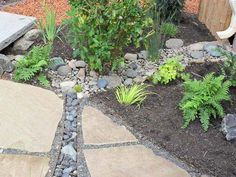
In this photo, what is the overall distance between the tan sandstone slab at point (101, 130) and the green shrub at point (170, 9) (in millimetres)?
1673

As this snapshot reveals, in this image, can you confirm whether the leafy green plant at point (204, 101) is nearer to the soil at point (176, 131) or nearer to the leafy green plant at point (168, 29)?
the soil at point (176, 131)

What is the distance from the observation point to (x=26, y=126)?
119 inches

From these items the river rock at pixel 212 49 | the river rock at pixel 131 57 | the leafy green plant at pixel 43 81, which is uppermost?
the river rock at pixel 212 49

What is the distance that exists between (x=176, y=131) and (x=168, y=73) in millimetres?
683

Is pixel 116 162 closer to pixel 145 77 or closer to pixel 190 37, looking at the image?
pixel 145 77

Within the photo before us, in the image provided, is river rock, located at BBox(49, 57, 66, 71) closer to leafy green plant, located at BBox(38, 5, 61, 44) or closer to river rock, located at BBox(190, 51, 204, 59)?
leafy green plant, located at BBox(38, 5, 61, 44)

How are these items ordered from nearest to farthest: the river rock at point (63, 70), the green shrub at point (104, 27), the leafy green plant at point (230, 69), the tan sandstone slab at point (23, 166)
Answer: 1. the tan sandstone slab at point (23, 166)
2. the green shrub at point (104, 27)
3. the leafy green plant at point (230, 69)
4. the river rock at point (63, 70)

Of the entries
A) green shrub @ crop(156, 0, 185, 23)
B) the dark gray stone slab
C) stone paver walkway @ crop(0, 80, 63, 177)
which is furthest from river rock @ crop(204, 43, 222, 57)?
the dark gray stone slab

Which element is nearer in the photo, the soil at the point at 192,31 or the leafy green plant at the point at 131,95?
the leafy green plant at the point at 131,95

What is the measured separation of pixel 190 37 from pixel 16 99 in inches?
80.7

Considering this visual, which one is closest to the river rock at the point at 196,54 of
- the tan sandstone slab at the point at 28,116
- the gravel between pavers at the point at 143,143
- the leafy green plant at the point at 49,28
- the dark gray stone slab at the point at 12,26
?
the gravel between pavers at the point at 143,143

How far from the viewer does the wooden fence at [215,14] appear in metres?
4.21

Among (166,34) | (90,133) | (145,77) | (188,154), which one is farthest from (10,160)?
(166,34)

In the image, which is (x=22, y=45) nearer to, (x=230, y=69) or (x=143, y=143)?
(x=143, y=143)
